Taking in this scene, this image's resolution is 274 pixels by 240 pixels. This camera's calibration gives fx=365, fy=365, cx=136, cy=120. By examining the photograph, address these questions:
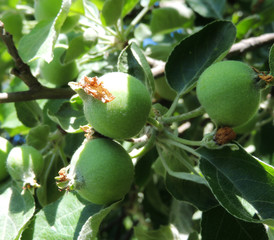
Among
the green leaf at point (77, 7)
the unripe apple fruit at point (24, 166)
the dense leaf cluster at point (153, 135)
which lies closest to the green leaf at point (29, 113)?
the dense leaf cluster at point (153, 135)

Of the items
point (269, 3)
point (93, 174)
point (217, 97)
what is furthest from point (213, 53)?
point (269, 3)

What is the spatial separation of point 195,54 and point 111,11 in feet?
1.35

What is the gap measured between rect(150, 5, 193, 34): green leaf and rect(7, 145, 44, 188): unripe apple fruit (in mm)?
1031

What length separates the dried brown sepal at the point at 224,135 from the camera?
0.98 meters

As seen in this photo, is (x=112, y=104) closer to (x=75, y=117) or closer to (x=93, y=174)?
(x=93, y=174)

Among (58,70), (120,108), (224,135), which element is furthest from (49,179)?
(224,135)

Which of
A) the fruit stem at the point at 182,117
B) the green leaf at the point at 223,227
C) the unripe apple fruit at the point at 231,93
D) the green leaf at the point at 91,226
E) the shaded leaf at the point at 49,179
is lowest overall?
the shaded leaf at the point at 49,179

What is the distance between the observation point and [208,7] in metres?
2.01

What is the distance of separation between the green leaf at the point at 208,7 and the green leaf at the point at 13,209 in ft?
4.22

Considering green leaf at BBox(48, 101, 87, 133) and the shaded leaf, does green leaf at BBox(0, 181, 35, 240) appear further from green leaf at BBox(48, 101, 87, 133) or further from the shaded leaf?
green leaf at BBox(48, 101, 87, 133)

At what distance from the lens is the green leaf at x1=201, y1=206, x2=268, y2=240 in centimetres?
110

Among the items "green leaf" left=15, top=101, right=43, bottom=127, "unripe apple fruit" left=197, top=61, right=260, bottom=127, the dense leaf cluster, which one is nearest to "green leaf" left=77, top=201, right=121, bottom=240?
the dense leaf cluster

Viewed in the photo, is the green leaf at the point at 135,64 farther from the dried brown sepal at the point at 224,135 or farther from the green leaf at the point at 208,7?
the green leaf at the point at 208,7

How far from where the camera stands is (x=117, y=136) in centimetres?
96
